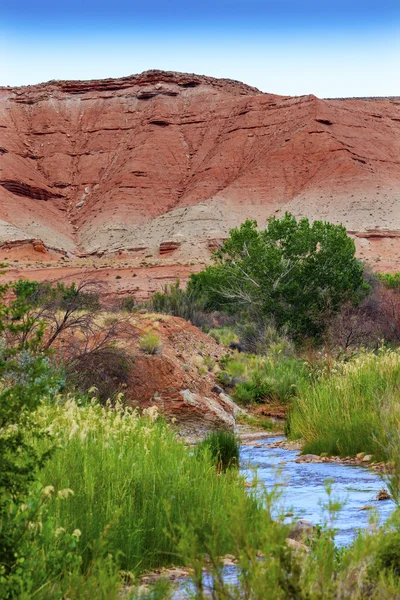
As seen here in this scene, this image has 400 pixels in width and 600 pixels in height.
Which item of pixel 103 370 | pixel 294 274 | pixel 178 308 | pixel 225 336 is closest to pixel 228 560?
pixel 103 370

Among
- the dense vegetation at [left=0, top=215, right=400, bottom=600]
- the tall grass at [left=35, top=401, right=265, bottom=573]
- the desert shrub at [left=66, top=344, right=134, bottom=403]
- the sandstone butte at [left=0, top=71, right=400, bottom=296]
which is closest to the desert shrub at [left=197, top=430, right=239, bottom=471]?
the dense vegetation at [left=0, top=215, right=400, bottom=600]

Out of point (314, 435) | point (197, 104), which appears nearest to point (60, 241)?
point (197, 104)

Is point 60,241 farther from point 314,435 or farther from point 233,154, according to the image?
point 314,435

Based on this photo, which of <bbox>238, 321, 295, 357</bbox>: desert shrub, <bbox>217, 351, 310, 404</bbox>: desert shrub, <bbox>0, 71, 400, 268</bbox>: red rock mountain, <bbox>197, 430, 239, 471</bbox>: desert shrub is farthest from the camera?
<bbox>0, 71, 400, 268</bbox>: red rock mountain

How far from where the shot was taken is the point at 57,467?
5227 millimetres

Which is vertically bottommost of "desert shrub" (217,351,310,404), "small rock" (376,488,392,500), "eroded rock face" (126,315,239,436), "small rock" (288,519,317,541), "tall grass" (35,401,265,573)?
"desert shrub" (217,351,310,404)

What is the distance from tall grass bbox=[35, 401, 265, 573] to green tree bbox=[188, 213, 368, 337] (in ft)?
64.8

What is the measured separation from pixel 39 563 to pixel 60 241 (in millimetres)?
76336

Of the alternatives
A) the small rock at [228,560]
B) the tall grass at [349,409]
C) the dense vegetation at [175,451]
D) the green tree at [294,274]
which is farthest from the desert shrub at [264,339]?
the small rock at [228,560]

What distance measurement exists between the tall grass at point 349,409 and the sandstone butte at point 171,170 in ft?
151

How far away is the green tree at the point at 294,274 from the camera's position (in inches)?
1067

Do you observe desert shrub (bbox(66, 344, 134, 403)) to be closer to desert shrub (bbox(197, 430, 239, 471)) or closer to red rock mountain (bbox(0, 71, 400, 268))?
desert shrub (bbox(197, 430, 239, 471))

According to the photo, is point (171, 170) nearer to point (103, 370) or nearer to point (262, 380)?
point (262, 380)

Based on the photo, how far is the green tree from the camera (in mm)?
27109
